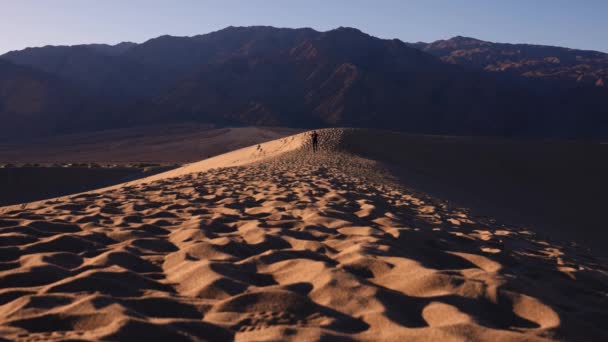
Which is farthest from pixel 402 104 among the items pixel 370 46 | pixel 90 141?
pixel 90 141

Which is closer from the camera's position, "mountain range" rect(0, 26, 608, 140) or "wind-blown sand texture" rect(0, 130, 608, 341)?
"wind-blown sand texture" rect(0, 130, 608, 341)

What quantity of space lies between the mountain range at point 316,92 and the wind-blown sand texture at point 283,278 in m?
63.1

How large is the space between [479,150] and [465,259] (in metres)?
17.3

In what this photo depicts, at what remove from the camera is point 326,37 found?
93.6 meters

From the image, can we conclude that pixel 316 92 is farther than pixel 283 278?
Yes

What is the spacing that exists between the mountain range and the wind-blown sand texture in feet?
207

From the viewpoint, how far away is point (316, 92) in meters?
77.6

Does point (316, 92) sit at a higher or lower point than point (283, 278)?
higher

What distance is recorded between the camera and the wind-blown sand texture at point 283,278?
8.80ft

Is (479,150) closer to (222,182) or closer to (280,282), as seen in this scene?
(222,182)

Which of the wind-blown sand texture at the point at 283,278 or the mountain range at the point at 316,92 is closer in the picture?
the wind-blown sand texture at the point at 283,278

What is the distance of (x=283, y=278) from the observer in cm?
357

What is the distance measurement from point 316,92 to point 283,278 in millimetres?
75048

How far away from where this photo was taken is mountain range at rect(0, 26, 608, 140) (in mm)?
67875
